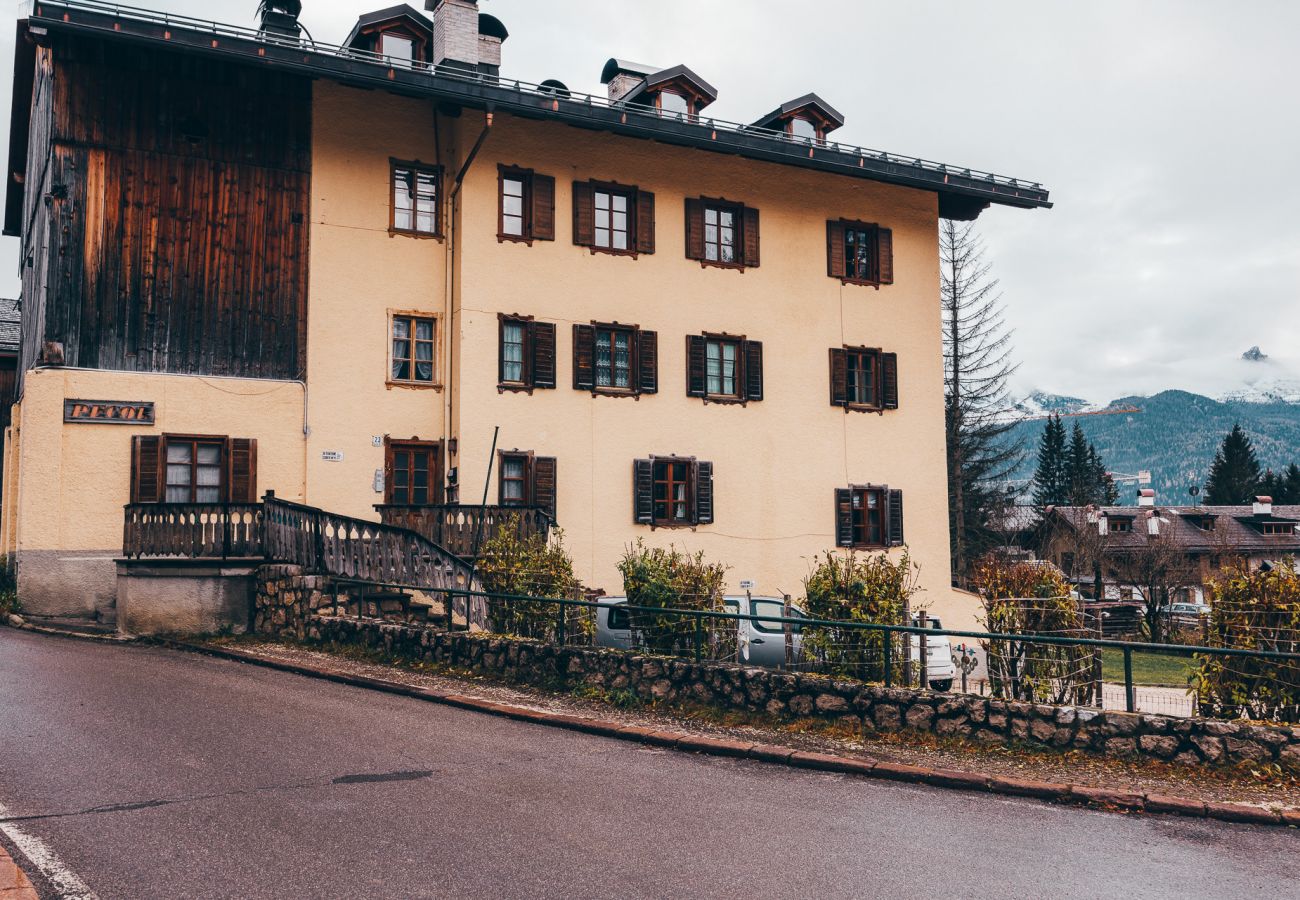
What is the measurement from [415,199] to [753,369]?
8.67m

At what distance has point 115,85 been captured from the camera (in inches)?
844

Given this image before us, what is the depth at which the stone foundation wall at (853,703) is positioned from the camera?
9922 mm

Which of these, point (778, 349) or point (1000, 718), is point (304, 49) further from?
point (1000, 718)

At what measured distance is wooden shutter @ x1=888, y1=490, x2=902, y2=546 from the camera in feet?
93.6

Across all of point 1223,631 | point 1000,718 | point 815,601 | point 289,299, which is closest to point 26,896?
point 1000,718

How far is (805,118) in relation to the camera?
28.6m

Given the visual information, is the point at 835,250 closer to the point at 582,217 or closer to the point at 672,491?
the point at 582,217

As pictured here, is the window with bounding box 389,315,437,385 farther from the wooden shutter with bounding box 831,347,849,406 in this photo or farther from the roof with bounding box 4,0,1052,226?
the wooden shutter with bounding box 831,347,849,406

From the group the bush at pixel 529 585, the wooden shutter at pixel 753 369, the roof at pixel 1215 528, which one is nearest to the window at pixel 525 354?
the wooden shutter at pixel 753 369

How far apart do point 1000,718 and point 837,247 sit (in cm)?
1934

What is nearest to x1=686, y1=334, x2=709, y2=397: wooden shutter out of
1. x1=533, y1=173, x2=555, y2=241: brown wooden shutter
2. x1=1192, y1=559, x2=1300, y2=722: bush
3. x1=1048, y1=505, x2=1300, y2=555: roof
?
x1=533, y1=173, x2=555, y2=241: brown wooden shutter

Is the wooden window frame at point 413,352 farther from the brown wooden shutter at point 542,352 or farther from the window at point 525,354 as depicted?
the brown wooden shutter at point 542,352

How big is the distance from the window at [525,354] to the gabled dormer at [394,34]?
19.7 ft

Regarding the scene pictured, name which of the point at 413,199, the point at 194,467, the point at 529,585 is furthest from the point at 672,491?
the point at 529,585
